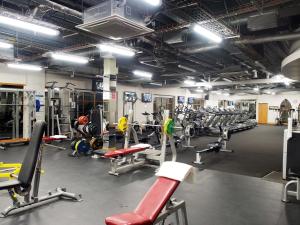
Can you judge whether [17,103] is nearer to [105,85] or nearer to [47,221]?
[105,85]

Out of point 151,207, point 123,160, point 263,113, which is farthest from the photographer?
point 263,113

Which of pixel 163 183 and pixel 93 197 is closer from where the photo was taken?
pixel 163 183

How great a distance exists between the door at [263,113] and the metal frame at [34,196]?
2137 cm

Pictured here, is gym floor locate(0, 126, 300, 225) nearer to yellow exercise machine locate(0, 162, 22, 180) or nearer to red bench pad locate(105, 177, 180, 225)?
yellow exercise machine locate(0, 162, 22, 180)

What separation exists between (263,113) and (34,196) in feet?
72.4

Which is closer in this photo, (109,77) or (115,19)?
(115,19)

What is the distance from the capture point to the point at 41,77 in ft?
33.0

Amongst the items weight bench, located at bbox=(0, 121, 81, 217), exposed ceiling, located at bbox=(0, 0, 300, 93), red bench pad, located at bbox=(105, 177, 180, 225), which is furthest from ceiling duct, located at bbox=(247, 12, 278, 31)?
weight bench, located at bbox=(0, 121, 81, 217)

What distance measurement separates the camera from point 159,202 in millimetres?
1999

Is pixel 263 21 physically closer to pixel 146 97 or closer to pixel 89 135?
pixel 89 135

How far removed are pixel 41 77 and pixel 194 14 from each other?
7921mm

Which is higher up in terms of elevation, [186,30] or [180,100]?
[186,30]

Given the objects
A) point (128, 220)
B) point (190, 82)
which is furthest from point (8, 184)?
point (190, 82)

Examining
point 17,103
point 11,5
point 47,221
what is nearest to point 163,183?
point 47,221
